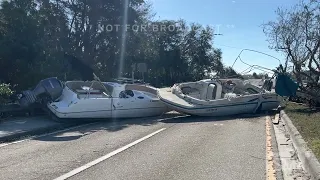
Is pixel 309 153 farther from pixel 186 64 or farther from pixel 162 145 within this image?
pixel 186 64

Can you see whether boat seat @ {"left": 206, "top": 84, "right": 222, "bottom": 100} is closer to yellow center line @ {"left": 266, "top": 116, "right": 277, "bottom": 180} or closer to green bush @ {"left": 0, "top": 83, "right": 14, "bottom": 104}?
yellow center line @ {"left": 266, "top": 116, "right": 277, "bottom": 180}

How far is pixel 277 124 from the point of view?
14391mm

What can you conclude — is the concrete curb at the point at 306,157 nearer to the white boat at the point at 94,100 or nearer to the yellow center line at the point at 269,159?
the yellow center line at the point at 269,159

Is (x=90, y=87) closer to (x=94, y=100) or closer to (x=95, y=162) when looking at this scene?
(x=94, y=100)

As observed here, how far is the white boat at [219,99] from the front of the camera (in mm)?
16812

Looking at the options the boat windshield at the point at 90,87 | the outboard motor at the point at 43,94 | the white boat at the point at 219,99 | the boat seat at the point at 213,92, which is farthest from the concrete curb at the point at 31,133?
the boat seat at the point at 213,92

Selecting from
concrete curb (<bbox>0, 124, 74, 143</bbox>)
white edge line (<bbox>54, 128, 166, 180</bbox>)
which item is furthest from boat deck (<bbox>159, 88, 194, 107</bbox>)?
white edge line (<bbox>54, 128, 166, 180</bbox>)

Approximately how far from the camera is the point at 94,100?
14.7m

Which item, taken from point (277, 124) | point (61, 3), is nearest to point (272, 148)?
point (277, 124)

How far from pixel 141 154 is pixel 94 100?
6.49 metres

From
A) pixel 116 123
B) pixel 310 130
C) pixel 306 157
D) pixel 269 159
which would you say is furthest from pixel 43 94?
pixel 306 157

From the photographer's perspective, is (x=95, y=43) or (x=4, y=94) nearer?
(x=4, y=94)

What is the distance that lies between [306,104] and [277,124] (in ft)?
21.8

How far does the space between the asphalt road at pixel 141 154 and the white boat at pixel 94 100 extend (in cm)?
137
